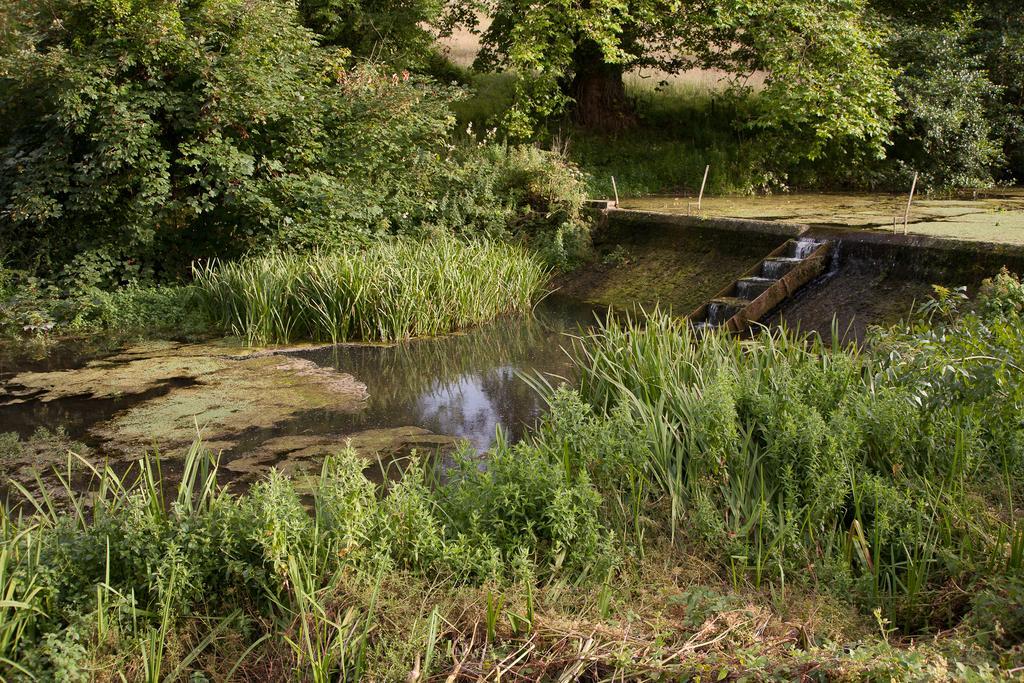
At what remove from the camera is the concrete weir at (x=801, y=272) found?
7648mm

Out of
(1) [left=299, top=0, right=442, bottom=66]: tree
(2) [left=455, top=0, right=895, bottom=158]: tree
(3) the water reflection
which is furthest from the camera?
(1) [left=299, top=0, right=442, bottom=66]: tree

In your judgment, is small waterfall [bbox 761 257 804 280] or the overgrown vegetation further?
small waterfall [bbox 761 257 804 280]

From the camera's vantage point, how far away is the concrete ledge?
9297mm

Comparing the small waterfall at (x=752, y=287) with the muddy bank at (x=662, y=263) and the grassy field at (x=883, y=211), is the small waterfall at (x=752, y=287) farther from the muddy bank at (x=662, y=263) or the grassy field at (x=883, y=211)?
the grassy field at (x=883, y=211)

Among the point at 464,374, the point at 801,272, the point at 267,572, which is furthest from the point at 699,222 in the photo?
the point at 267,572

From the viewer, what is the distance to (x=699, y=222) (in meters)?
10.1

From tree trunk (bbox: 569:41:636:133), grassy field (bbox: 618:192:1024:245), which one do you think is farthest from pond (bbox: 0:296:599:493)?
tree trunk (bbox: 569:41:636:133)

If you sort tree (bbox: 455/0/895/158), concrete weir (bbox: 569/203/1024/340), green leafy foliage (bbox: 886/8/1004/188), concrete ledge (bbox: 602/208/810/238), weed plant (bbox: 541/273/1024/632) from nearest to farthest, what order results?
weed plant (bbox: 541/273/1024/632), concrete weir (bbox: 569/203/1024/340), concrete ledge (bbox: 602/208/810/238), tree (bbox: 455/0/895/158), green leafy foliage (bbox: 886/8/1004/188)

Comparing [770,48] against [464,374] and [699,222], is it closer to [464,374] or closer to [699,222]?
[699,222]

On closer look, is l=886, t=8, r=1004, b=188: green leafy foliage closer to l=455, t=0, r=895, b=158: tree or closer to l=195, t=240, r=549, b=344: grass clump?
l=455, t=0, r=895, b=158: tree

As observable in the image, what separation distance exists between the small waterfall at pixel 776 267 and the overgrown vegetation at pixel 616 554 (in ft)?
14.7

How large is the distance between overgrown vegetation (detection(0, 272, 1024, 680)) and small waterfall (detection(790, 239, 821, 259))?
4.67m

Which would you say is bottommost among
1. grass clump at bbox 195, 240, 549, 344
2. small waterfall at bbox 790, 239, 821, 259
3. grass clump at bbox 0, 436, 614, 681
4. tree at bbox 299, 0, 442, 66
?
grass clump at bbox 195, 240, 549, 344

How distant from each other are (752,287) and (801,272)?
460 mm
